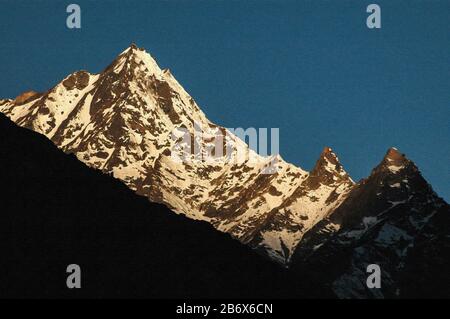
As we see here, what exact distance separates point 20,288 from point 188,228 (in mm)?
50477

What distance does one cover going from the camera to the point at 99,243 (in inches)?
6137

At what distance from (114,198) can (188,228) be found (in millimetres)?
12918

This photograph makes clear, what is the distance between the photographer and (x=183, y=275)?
160875 millimetres

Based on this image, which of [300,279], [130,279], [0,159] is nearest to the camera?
[130,279]

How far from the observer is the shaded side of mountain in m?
146

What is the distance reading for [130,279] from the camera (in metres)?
152

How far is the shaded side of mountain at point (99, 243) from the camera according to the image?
14562 cm

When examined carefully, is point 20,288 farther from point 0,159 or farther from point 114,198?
point 114,198
